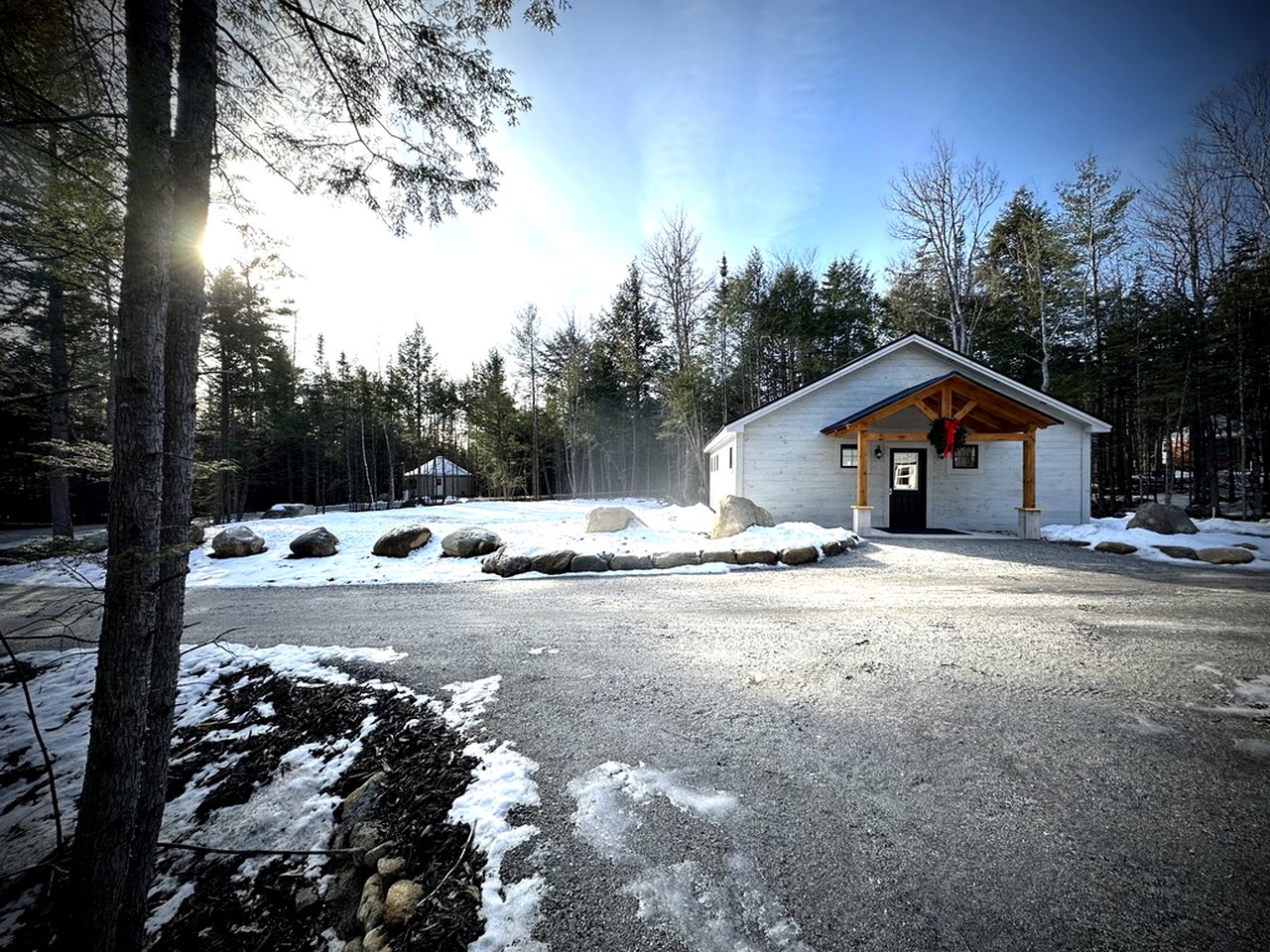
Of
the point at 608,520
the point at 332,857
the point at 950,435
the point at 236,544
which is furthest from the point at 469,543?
the point at 950,435

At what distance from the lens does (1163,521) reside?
910cm

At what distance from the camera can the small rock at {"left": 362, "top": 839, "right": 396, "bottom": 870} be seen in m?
Answer: 2.04

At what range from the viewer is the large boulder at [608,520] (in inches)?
442

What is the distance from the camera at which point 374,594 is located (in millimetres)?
6586

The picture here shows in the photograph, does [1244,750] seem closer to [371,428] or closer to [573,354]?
[573,354]

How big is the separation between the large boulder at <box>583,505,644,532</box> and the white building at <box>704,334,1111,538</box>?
3378mm

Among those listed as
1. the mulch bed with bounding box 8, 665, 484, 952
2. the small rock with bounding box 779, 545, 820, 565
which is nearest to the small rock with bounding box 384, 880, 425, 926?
the mulch bed with bounding box 8, 665, 484, 952

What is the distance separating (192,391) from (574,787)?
294 cm

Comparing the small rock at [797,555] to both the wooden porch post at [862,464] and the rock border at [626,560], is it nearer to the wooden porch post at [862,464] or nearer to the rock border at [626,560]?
the rock border at [626,560]

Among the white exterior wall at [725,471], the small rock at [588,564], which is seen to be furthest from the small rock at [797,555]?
the small rock at [588,564]

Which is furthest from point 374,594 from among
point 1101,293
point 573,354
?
point 1101,293

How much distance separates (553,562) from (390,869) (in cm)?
584

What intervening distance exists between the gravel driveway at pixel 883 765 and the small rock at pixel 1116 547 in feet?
12.1

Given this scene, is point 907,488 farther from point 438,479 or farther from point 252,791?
point 438,479
